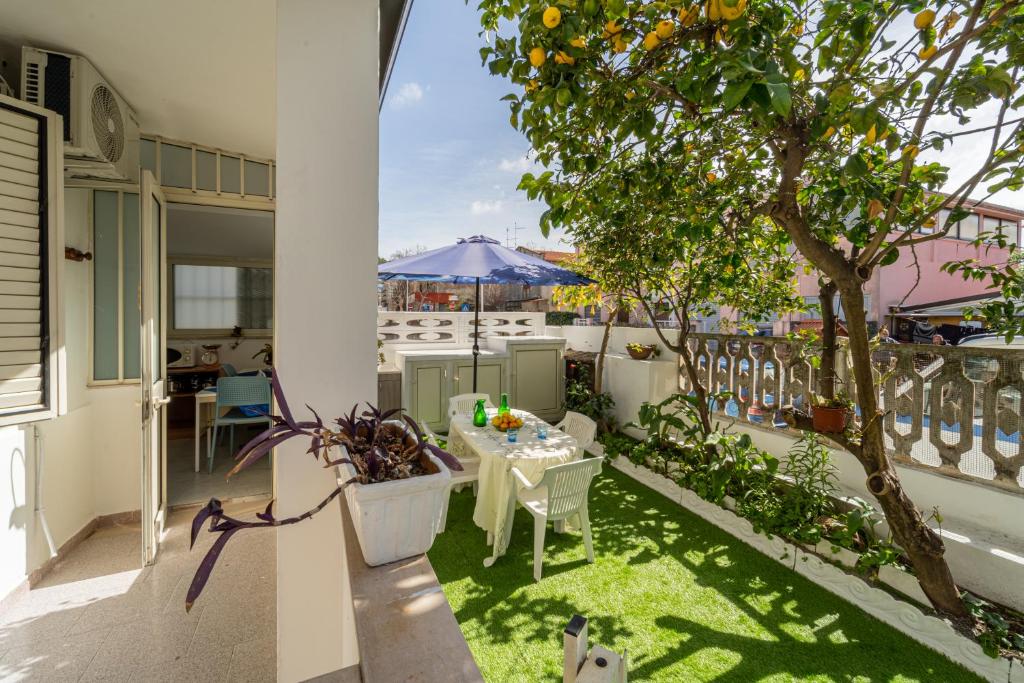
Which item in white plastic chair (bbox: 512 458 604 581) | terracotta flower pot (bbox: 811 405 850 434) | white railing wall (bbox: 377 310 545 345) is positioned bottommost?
white plastic chair (bbox: 512 458 604 581)

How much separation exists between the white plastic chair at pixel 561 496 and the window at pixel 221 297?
5.57 metres

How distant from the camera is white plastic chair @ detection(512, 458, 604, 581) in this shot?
2.55m

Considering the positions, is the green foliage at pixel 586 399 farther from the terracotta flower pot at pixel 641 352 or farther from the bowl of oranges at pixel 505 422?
the bowl of oranges at pixel 505 422

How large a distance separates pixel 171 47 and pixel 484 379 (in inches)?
155

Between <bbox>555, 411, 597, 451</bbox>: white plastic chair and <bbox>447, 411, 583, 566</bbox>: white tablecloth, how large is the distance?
0.22 meters

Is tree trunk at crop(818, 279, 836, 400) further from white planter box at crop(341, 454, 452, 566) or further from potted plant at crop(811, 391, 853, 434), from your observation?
white planter box at crop(341, 454, 452, 566)

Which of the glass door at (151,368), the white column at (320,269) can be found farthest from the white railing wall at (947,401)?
the glass door at (151,368)

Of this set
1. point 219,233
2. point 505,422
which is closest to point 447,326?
point 505,422

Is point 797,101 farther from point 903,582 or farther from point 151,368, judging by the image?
point 151,368

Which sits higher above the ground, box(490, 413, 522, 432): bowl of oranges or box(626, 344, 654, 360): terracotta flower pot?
box(626, 344, 654, 360): terracotta flower pot

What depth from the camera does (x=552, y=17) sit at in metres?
1.10

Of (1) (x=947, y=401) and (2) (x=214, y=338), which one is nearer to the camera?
(1) (x=947, y=401)

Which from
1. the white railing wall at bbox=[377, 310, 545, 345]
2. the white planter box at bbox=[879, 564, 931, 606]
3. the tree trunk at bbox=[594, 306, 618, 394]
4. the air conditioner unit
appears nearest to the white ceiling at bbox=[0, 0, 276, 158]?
the air conditioner unit

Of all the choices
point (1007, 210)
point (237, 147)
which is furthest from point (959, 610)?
point (1007, 210)
